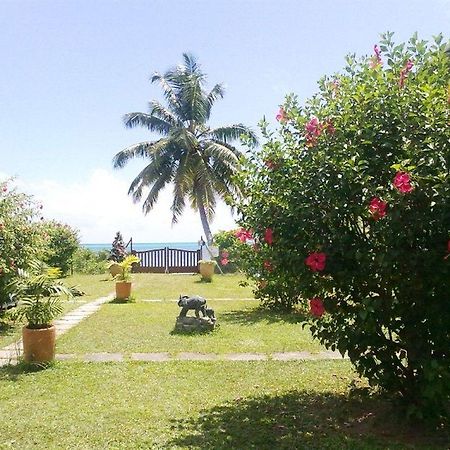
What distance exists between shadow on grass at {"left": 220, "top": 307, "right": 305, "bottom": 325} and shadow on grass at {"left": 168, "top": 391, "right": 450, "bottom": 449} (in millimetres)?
4714

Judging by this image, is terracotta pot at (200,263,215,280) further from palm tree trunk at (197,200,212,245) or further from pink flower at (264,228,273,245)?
pink flower at (264,228,273,245)

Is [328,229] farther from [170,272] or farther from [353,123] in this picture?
[170,272]

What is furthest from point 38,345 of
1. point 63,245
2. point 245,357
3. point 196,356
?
point 63,245

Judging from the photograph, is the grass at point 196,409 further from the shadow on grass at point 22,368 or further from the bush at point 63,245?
the bush at point 63,245

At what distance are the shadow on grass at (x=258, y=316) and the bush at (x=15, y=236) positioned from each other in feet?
13.0

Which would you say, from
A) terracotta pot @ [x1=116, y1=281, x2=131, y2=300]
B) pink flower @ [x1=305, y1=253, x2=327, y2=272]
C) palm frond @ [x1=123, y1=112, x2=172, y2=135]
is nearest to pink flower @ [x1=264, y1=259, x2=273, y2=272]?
pink flower @ [x1=305, y1=253, x2=327, y2=272]

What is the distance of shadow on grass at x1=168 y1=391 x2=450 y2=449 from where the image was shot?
12.1ft

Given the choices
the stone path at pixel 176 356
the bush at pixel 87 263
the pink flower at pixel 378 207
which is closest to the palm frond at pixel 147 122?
the bush at pixel 87 263

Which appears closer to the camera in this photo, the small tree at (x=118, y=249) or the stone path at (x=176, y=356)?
the stone path at (x=176, y=356)

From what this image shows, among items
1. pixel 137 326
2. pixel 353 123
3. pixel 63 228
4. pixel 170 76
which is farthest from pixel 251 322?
pixel 170 76

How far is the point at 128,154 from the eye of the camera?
23.2 meters

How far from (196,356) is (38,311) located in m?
2.18

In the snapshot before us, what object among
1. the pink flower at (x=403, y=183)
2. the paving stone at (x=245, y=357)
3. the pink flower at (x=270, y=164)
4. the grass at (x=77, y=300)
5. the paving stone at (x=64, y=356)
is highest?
the pink flower at (x=270, y=164)

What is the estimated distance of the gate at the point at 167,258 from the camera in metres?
23.8
